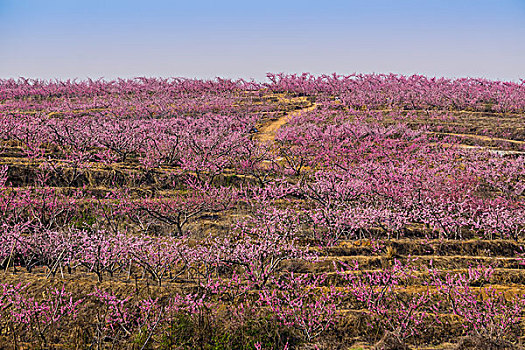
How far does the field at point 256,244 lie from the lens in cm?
897

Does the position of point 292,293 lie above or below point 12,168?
below

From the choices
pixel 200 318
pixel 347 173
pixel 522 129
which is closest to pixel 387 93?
pixel 522 129

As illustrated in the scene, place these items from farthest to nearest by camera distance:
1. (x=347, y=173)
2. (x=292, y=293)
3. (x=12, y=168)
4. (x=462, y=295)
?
(x=12, y=168)
(x=347, y=173)
(x=292, y=293)
(x=462, y=295)

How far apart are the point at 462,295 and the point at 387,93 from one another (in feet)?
182

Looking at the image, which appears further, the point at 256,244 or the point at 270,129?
the point at 270,129

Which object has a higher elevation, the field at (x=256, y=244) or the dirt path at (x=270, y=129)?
the dirt path at (x=270, y=129)

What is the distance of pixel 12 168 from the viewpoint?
881 inches

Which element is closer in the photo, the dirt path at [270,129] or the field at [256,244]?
the field at [256,244]

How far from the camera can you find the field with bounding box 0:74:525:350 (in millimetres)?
8969

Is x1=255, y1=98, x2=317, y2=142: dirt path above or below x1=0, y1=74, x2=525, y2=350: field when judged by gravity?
above

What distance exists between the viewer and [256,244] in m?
12.2

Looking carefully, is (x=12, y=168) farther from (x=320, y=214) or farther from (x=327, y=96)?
(x=327, y=96)

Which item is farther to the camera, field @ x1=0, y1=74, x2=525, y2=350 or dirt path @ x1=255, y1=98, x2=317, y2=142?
dirt path @ x1=255, y1=98, x2=317, y2=142

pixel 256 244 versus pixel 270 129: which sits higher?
pixel 270 129
